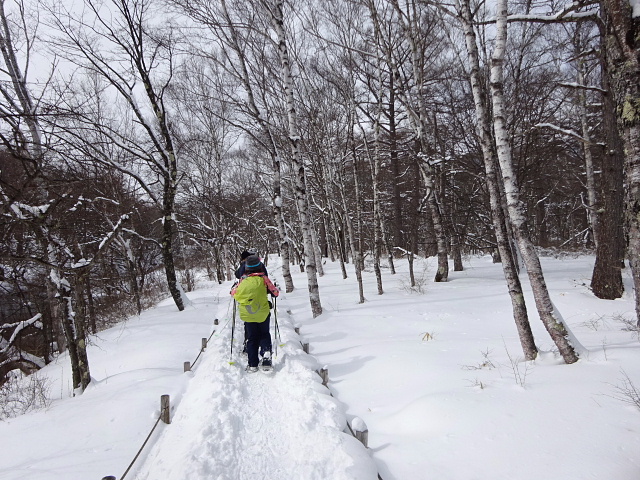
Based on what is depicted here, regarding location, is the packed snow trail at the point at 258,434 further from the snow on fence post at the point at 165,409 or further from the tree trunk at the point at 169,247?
the tree trunk at the point at 169,247

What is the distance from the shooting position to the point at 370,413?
405cm

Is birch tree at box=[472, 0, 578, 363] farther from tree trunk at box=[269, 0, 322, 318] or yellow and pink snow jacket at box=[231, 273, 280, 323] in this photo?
tree trunk at box=[269, 0, 322, 318]

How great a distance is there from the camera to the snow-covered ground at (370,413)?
2.82 meters

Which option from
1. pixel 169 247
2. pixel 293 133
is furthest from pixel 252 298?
pixel 169 247

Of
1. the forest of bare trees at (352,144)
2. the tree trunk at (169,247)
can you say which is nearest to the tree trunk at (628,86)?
the forest of bare trees at (352,144)

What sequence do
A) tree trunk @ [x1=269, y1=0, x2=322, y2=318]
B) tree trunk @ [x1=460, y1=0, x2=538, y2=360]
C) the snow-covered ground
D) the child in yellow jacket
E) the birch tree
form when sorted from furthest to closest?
tree trunk @ [x1=269, y1=0, x2=322, y2=318], the child in yellow jacket, tree trunk @ [x1=460, y1=0, x2=538, y2=360], the birch tree, the snow-covered ground

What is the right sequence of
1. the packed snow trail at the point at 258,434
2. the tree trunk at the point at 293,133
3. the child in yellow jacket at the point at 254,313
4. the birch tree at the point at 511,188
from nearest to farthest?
the packed snow trail at the point at 258,434 → the birch tree at the point at 511,188 → the child in yellow jacket at the point at 254,313 → the tree trunk at the point at 293,133

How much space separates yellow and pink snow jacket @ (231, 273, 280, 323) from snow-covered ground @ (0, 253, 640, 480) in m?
0.95

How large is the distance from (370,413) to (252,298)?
285 centimetres

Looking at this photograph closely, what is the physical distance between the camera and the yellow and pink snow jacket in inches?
235

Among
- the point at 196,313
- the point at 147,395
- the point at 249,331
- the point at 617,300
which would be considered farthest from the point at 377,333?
the point at 196,313

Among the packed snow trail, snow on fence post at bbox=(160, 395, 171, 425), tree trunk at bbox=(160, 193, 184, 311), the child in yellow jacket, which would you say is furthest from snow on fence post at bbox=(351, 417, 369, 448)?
tree trunk at bbox=(160, 193, 184, 311)

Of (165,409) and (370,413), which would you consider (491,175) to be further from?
(165,409)

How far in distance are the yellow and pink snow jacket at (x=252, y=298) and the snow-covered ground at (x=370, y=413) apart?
3.12 ft
